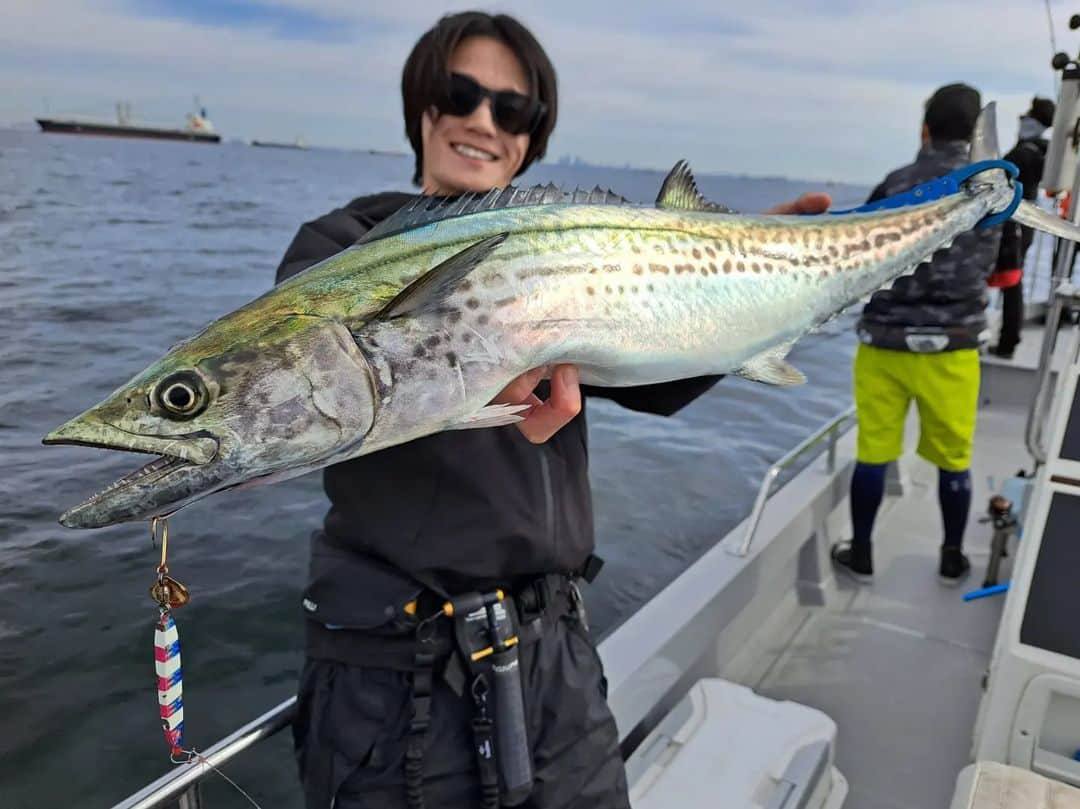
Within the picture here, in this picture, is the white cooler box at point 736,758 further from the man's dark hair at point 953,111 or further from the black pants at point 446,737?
the man's dark hair at point 953,111

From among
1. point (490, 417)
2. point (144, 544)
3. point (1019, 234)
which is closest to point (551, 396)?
point (490, 417)

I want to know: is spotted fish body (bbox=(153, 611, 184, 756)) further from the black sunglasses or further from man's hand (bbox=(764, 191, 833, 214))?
man's hand (bbox=(764, 191, 833, 214))

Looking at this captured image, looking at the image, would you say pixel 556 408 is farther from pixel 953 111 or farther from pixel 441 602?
pixel 953 111

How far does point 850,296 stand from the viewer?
6.96ft

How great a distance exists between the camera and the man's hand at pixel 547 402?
1.58 meters

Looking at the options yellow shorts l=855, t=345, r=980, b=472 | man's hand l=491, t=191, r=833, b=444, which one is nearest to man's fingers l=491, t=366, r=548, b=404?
man's hand l=491, t=191, r=833, b=444

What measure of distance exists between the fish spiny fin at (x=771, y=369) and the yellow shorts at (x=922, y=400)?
2.43 m

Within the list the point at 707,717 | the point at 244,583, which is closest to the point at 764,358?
the point at 707,717

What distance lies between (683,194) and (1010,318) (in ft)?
22.8

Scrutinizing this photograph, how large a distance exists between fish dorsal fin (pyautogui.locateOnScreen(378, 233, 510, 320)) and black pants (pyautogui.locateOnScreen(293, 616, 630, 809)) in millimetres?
836

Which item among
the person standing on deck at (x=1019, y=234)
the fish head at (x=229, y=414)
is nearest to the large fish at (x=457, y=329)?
the fish head at (x=229, y=414)

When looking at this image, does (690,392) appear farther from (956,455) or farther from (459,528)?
(956,455)

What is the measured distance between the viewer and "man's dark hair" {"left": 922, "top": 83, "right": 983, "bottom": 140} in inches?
148

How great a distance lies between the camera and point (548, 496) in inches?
70.3
